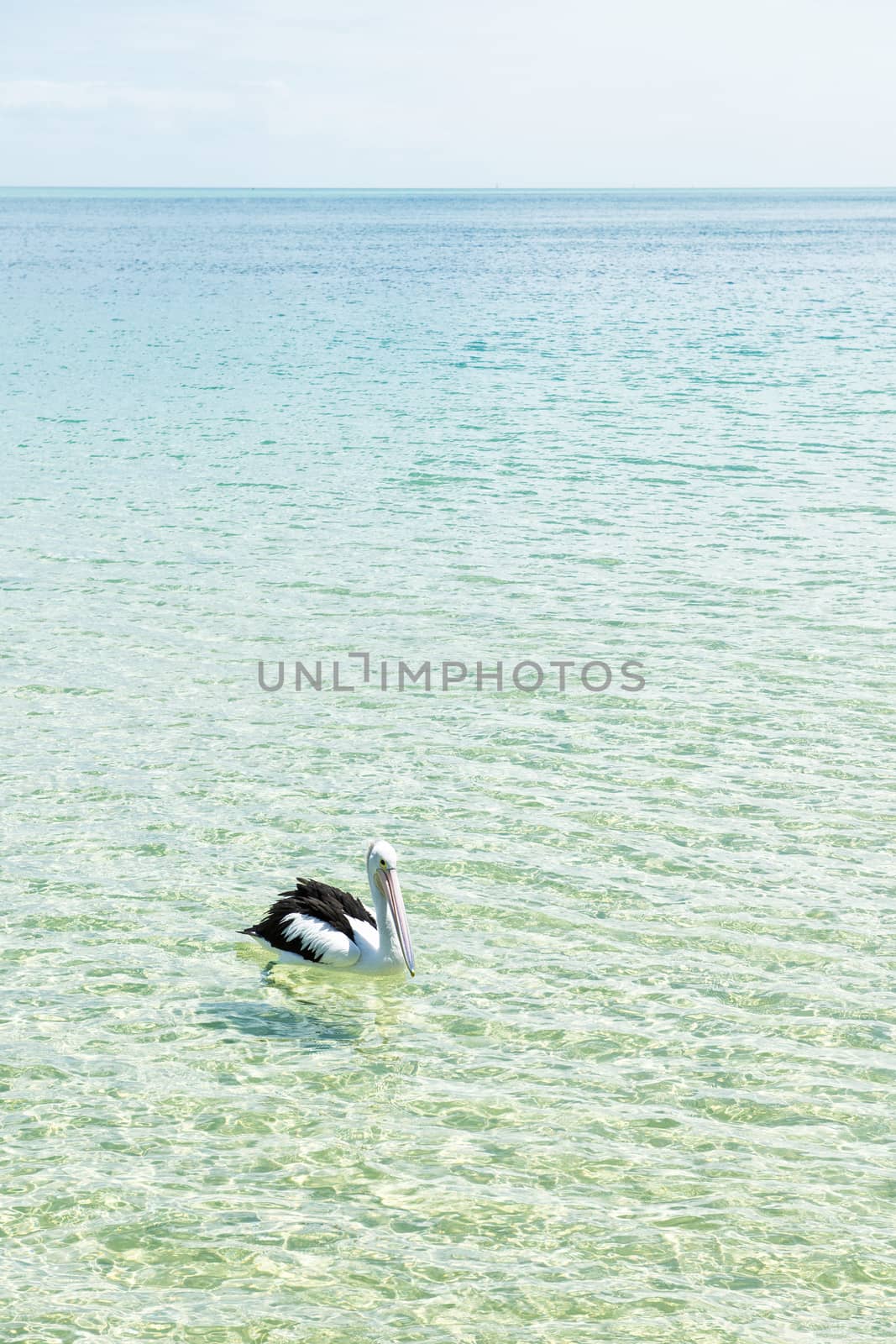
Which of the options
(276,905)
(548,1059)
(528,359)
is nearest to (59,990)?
(276,905)

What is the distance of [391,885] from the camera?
320 inches

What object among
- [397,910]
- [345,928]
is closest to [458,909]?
[345,928]

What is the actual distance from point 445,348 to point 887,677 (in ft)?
115

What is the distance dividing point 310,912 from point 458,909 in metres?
1.26

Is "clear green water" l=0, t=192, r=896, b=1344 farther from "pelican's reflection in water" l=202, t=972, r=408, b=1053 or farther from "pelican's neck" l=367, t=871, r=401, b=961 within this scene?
"pelican's neck" l=367, t=871, r=401, b=961

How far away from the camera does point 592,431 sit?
29.6 meters

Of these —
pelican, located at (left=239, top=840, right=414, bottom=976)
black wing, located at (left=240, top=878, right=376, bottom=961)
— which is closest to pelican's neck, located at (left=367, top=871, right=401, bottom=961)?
pelican, located at (left=239, top=840, right=414, bottom=976)

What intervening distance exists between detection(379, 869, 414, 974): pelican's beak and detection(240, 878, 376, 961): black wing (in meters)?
0.37

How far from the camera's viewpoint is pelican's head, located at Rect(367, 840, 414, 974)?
26.5ft

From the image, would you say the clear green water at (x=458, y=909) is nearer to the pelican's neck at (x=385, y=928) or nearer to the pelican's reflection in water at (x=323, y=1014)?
the pelican's reflection in water at (x=323, y=1014)

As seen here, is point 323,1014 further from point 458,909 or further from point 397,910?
point 458,909

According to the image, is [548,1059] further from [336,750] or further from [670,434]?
[670,434]

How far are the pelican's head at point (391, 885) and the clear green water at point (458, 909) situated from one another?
416 mm

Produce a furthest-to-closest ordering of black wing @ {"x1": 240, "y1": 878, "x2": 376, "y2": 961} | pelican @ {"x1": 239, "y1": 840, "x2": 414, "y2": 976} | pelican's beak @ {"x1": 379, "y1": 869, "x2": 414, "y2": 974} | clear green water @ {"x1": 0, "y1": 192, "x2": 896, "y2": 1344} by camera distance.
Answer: black wing @ {"x1": 240, "y1": 878, "x2": 376, "y2": 961}, pelican @ {"x1": 239, "y1": 840, "x2": 414, "y2": 976}, pelican's beak @ {"x1": 379, "y1": 869, "x2": 414, "y2": 974}, clear green water @ {"x1": 0, "y1": 192, "x2": 896, "y2": 1344}
